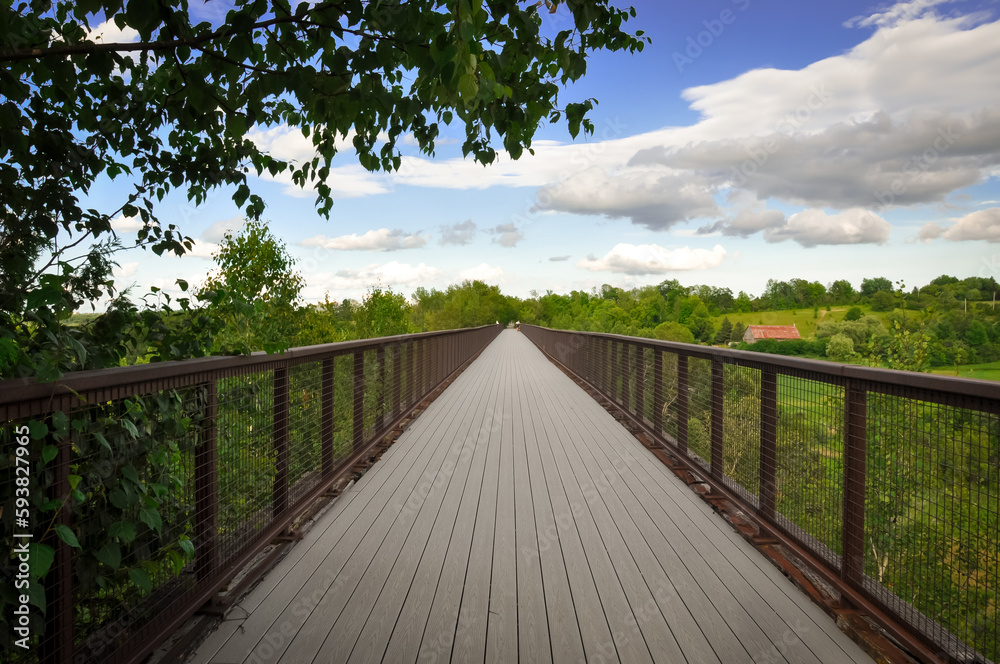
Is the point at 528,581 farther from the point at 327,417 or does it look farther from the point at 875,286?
the point at 875,286

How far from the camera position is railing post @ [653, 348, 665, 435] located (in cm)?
536

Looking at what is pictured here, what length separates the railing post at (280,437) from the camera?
3.01 metres

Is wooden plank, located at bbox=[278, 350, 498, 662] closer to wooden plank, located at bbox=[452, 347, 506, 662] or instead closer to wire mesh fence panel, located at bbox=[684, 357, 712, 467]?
wooden plank, located at bbox=[452, 347, 506, 662]

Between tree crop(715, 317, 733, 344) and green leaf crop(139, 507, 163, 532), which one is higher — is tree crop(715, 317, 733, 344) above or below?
below

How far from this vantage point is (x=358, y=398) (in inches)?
183

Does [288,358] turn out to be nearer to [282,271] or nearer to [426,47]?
[426,47]

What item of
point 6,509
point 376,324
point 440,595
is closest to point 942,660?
point 440,595

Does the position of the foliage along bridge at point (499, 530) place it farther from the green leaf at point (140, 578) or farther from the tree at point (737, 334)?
the tree at point (737, 334)

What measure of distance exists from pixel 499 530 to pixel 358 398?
194 centimetres

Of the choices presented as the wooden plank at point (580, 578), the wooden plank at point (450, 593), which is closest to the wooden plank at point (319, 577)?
the wooden plank at point (450, 593)

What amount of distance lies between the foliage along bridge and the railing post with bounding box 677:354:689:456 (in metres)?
0.16

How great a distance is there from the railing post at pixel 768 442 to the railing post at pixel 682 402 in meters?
1.37

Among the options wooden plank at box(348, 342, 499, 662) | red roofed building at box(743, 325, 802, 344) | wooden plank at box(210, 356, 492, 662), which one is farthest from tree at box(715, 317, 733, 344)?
wooden plank at box(348, 342, 499, 662)

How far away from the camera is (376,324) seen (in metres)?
23.8
